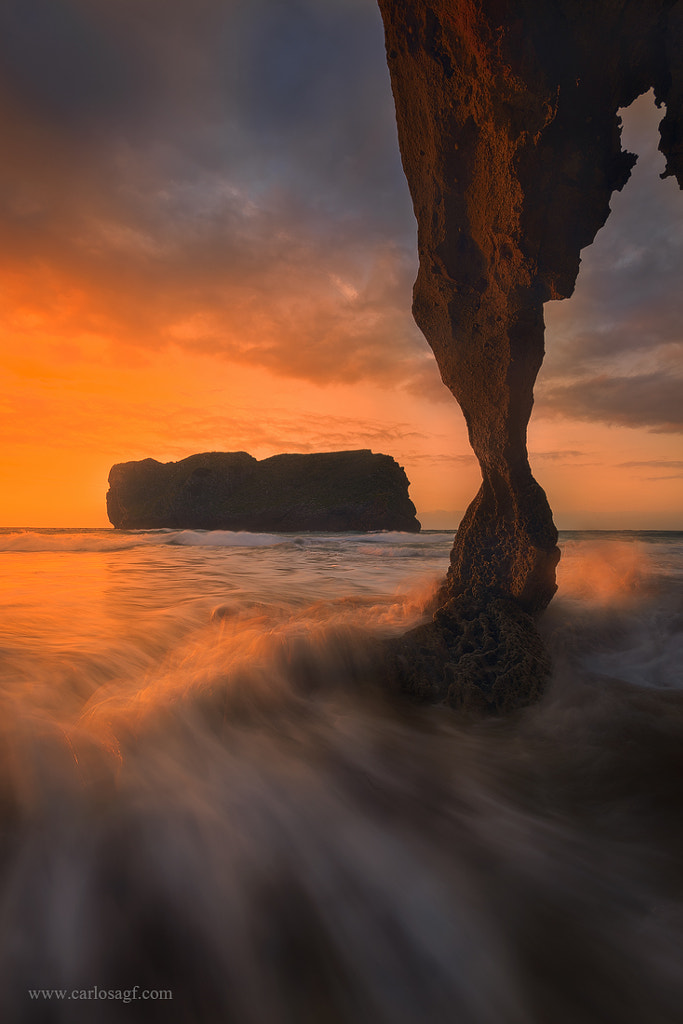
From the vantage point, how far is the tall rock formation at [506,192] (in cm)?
271

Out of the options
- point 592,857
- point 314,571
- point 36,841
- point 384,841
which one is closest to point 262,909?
point 384,841

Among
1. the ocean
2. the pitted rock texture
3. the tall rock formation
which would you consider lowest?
the ocean

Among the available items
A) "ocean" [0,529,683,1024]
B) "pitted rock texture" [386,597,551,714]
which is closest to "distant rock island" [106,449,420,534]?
"pitted rock texture" [386,597,551,714]

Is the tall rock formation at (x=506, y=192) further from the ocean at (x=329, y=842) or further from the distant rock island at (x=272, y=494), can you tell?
the distant rock island at (x=272, y=494)

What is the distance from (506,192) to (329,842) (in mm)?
4005

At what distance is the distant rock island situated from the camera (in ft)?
183

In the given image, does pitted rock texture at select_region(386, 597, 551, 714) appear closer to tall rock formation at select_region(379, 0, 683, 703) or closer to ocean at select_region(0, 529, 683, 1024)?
tall rock formation at select_region(379, 0, 683, 703)

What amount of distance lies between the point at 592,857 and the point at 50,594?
23.2 feet

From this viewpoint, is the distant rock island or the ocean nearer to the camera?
the ocean

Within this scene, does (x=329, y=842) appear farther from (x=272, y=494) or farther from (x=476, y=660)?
(x=272, y=494)

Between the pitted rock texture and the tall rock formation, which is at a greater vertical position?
the tall rock formation

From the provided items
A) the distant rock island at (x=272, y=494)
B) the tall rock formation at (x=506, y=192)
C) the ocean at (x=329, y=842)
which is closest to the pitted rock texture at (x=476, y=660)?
the tall rock formation at (x=506, y=192)

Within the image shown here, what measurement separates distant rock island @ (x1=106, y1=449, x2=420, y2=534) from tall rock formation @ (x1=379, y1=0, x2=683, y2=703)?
49.1 metres

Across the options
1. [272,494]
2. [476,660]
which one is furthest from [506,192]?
[272,494]
